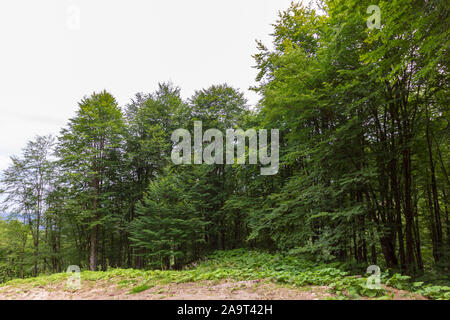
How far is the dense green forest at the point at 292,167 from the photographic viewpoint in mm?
5238

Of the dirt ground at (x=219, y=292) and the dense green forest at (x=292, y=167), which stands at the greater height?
the dense green forest at (x=292, y=167)

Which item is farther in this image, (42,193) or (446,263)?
(42,193)

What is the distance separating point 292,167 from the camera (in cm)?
1030

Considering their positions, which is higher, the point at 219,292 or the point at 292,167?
the point at 292,167

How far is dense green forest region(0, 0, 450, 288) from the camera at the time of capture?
524 centimetres

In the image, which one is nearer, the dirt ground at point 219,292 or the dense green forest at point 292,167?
the dirt ground at point 219,292

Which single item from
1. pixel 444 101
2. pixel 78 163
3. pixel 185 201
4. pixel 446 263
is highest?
pixel 444 101

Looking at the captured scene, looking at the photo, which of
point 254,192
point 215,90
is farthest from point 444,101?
point 215,90

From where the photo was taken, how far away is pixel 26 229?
15.5 meters

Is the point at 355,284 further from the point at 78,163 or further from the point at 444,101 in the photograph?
the point at 78,163

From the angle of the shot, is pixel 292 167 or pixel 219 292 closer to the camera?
pixel 219 292
